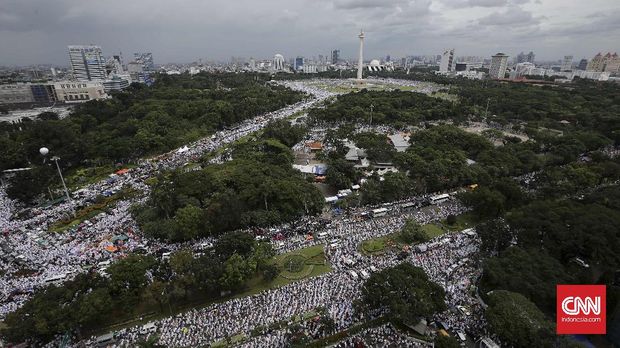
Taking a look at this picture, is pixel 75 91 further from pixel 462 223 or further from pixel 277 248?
pixel 462 223

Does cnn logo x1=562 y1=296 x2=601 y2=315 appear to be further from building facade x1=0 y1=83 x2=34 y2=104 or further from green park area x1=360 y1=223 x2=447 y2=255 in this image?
building facade x1=0 y1=83 x2=34 y2=104

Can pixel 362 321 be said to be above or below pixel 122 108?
below

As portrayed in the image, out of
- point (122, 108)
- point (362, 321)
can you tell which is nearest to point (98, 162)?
point (122, 108)

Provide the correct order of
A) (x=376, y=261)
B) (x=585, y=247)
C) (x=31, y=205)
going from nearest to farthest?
(x=585, y=247)
(x=376, y=261)
(x=31, y=205)

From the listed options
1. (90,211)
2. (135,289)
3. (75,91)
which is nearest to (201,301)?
(135,289)

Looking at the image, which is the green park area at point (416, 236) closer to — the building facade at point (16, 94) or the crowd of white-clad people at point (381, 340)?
the crowd of white-clad people at point (381, 340)

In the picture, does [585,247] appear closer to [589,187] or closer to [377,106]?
[589,187]

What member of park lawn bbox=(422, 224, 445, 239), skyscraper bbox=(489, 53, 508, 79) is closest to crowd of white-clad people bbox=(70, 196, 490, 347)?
park lawn bbox=(422, 224, 445, 239)
